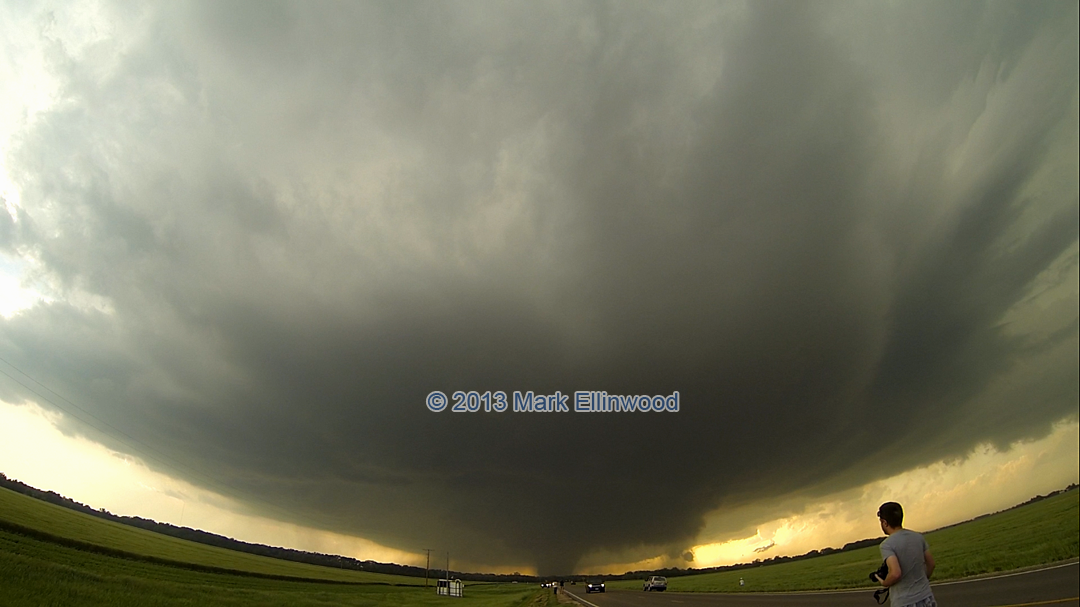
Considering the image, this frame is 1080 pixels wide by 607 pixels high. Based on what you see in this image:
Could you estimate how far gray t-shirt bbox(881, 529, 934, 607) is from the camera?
600 centimetres

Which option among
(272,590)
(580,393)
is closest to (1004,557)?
(580,393)

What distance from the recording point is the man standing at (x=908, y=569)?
19.6 feet

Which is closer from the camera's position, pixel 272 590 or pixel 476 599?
pixel 272 590

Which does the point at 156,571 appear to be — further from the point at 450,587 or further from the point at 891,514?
the point at 891,514

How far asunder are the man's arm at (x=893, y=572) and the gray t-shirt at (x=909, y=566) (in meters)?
0.03

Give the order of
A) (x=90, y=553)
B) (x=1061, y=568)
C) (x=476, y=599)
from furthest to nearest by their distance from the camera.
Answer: (x=476, y=599), (x=1061, y=568), (x=90, y=553)

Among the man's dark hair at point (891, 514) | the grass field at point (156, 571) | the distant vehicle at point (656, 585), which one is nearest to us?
the man's dark hair at point (891, 514)

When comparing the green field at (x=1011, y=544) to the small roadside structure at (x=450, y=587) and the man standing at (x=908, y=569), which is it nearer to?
the small roadside structure at (x=450, y=587)

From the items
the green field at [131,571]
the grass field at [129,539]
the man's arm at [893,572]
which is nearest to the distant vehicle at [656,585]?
the green field at [131,571]

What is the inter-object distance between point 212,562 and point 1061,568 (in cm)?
3500

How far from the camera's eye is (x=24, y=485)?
15.9 m

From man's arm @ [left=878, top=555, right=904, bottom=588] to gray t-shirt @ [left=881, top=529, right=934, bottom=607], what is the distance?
0.03 metres

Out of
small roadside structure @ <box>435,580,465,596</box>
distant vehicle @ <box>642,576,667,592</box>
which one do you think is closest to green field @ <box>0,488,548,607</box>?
small roadside structure @ <box>435,580,465,596</box>

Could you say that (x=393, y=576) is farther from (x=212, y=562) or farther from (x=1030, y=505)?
(x=1030, y=505)
